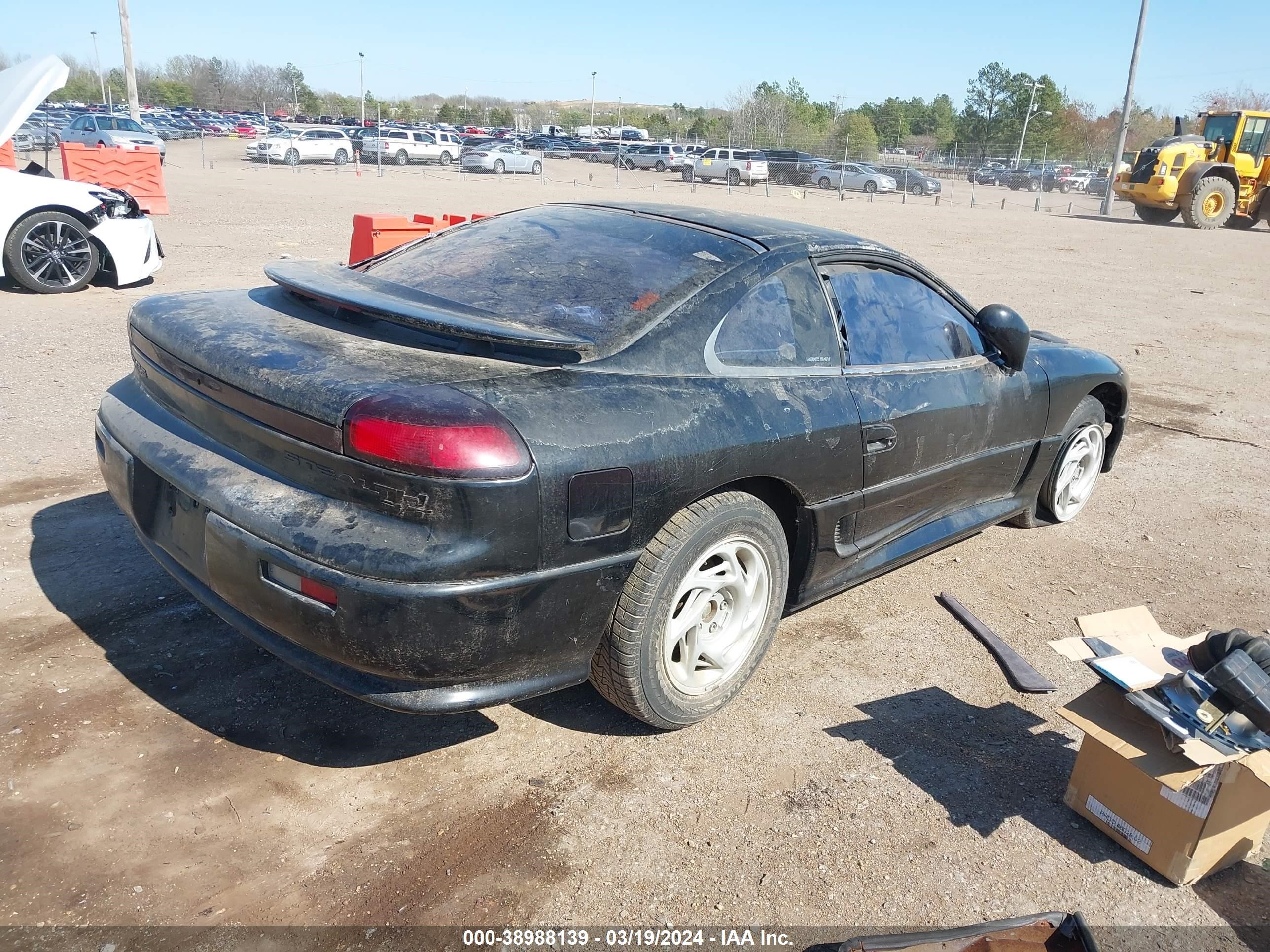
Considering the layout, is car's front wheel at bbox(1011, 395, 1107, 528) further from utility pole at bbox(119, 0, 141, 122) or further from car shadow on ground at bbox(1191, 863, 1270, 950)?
utility pole at bbox(119, 0, 141, 122)

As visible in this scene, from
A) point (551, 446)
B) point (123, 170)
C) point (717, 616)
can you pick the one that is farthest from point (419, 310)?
point (123, 170)

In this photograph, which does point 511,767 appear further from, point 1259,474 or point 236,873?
point 1259,474

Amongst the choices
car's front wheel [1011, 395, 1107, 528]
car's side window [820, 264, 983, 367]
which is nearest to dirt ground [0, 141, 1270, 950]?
car's front wheel [1011, 395, 1107, 528]

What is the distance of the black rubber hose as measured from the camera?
2.57 m

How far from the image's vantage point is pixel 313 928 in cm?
216

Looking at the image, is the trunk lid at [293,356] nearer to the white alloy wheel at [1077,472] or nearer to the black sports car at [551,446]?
the black sports car at [551,446]

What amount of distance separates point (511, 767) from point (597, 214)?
6.87ft

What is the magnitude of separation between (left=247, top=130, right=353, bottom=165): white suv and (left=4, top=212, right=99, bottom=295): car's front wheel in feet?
106

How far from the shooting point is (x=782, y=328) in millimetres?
3146

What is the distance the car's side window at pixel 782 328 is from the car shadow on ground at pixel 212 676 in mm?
1467

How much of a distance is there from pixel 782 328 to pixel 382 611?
1.66m

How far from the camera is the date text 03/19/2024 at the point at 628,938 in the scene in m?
2.18

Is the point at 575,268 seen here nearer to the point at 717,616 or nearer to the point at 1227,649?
the point at 717,616

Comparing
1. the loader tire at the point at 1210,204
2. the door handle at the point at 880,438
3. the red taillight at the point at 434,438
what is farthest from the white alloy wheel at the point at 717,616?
the loader tire at the point at 1210,204
